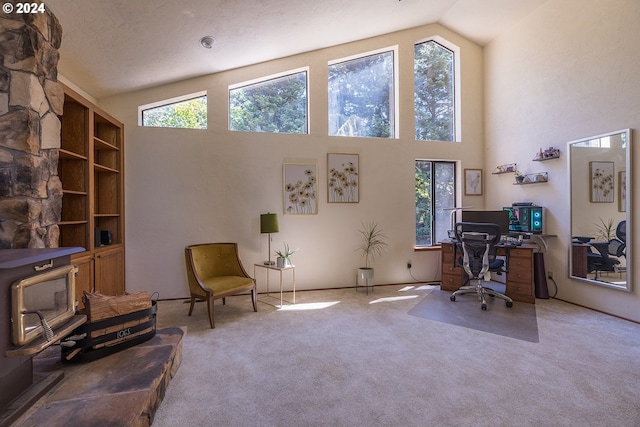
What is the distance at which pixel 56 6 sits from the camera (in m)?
2.45

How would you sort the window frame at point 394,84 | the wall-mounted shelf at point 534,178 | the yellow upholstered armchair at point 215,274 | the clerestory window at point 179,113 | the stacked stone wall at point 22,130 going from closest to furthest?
the stacked stone wall at point 22,130 < the yellow upholstered armchair at point 215,274 < the wall-mounted shelf at point 534,178 < the clerestory window at point 179,113 < the window frame at point 394,84

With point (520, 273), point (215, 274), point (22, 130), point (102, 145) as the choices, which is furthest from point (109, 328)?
point (520, 273)

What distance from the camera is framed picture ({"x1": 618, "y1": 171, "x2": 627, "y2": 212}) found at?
132 inches

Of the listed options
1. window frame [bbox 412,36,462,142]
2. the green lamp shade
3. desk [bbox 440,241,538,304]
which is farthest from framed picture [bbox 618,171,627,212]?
the green lamp shade

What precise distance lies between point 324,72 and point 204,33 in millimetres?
1984

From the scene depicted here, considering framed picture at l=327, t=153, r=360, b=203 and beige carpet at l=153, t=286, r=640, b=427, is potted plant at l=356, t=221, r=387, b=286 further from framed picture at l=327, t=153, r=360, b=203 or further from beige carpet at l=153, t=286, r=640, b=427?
beige carpet at l=153, t=286, r=640, b=427

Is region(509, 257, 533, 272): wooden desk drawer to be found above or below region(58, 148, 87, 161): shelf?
below

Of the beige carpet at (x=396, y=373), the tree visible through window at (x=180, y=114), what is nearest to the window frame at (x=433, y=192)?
the beige carpet at (x=396, y=373)

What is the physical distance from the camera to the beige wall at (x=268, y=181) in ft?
13.6

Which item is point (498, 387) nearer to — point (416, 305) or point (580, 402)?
point (580, 402)

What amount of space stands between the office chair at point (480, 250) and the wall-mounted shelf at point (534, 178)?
52.1 inches

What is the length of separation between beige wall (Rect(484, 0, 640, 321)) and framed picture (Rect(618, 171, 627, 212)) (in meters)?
0.08

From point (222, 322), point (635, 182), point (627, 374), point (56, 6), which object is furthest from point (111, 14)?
point (635, 182)

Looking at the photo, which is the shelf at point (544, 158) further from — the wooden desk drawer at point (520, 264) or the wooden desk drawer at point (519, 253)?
the wooden desk drawer at point (520, 264)
